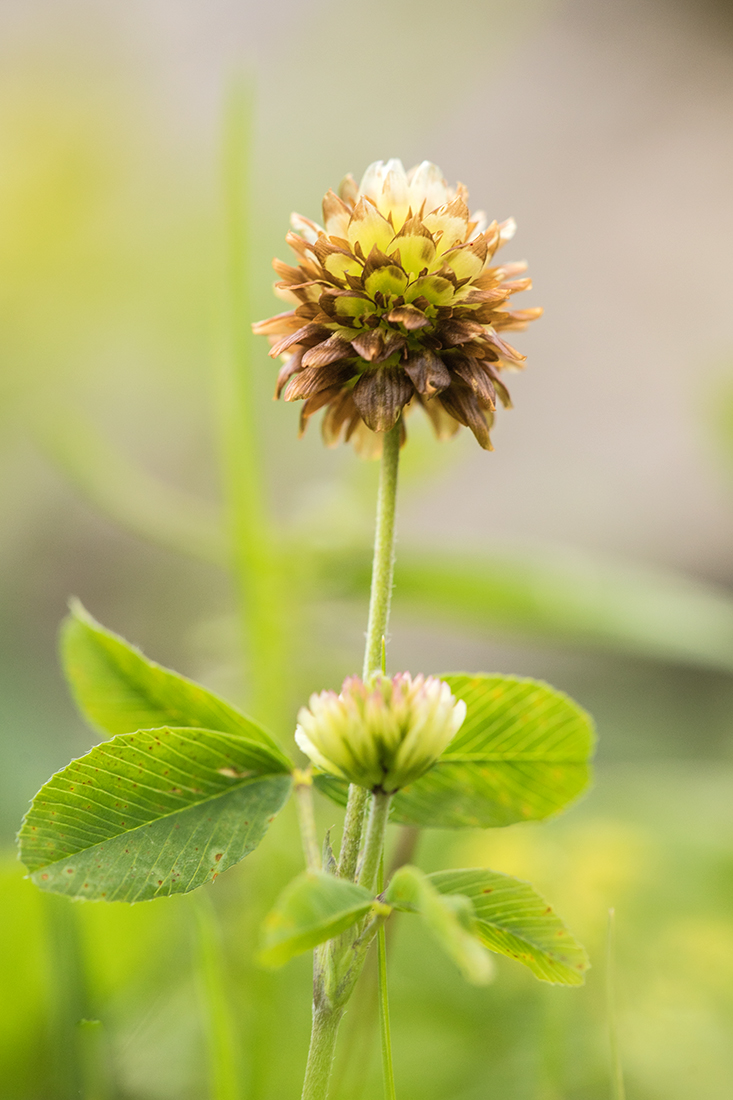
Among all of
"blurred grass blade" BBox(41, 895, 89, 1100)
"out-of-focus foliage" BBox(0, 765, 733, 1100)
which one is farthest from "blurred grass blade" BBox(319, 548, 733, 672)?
"blurred grass blade" BBox(41, 895, 89, 1100)

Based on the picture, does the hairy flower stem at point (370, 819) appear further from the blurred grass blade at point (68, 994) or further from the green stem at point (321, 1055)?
the blurred grass blade at point (68, 994)

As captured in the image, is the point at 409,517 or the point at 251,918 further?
the point at 409,517

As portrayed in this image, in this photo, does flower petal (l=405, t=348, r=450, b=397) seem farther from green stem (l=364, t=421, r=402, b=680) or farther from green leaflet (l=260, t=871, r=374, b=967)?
green leaflet (l=260, t=871, r=374, b=967)

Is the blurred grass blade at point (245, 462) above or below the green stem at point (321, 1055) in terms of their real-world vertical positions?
above

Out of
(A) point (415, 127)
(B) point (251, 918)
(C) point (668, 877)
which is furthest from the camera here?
(A) point (415, 127)

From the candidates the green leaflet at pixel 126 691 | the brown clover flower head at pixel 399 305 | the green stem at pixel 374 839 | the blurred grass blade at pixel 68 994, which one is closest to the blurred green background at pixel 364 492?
the blurred grass blade at pixel 68 994

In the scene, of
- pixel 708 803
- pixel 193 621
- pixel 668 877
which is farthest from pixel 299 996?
pixel 193 621

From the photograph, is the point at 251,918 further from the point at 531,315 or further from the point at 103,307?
the point at 103,307
